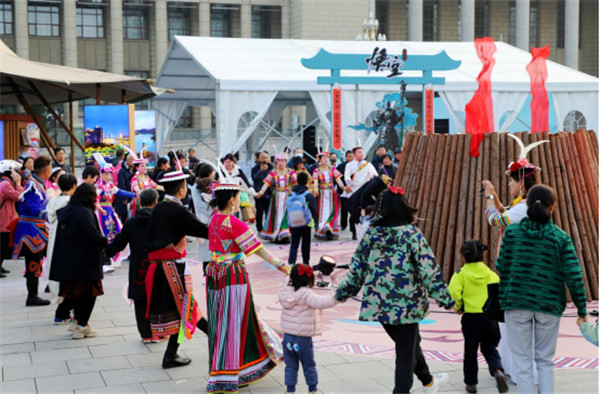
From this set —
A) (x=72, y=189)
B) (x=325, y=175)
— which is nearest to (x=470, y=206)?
(x=72, y=189)

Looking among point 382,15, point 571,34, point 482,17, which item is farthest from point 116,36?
point 571,34

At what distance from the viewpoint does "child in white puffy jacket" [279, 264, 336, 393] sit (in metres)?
5.04

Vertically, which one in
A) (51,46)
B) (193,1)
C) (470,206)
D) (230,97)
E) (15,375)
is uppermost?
(193,1)

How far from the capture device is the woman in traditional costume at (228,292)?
5367 mm

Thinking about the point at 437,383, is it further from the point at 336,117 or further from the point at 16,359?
the point at 336,117

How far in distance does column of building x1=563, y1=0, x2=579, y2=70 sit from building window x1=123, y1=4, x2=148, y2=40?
3138 centimetres

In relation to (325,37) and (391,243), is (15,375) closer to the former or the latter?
(391,243)

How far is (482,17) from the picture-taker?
6103 centimetres

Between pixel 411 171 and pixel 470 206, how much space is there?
1.00 m

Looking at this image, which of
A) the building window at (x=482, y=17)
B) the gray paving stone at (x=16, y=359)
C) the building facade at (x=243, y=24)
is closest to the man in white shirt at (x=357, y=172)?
the gray paving stone at (x=16, y=359)

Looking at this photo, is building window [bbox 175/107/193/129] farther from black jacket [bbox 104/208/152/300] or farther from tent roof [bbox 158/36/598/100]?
black jacket [bbox 104/208/152/300]

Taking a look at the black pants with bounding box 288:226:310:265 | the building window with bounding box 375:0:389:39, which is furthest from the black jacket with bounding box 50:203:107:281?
the building window with bounding box 375:0:389:39

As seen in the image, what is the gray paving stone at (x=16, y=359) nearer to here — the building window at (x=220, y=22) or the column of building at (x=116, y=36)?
the column of building at (x=116, y=36)

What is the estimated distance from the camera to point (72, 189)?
7832 millimetres
